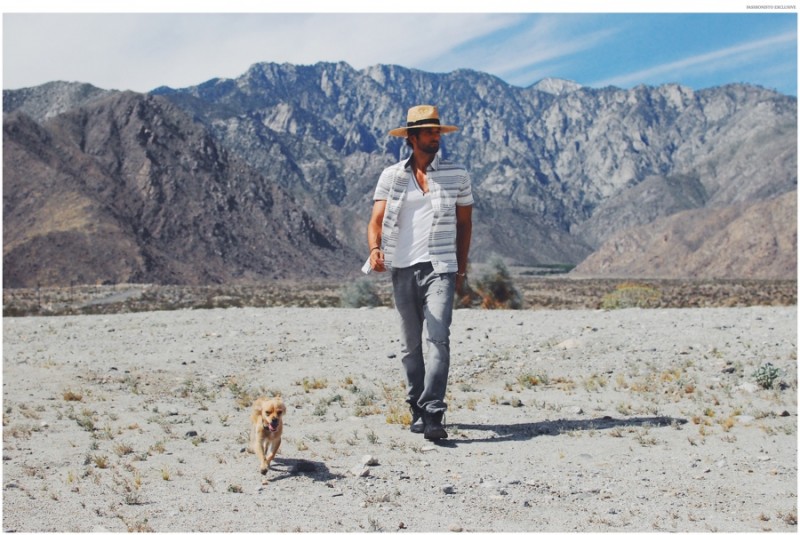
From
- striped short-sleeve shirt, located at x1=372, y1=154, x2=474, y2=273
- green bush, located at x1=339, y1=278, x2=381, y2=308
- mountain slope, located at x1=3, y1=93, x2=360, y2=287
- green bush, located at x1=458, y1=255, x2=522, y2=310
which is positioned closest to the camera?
striped short-sleeve shirt, located at x1=372, y1=154, x2=474, y2=273

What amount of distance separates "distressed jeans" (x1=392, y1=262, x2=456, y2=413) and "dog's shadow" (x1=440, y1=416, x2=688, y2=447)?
0.49 metres

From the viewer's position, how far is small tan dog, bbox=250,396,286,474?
567cm

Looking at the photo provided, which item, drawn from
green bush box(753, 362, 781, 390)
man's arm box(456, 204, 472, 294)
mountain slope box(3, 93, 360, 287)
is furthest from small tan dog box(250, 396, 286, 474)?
mountain slope box(3, 93, 360, 287)

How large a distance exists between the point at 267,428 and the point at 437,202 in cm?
223

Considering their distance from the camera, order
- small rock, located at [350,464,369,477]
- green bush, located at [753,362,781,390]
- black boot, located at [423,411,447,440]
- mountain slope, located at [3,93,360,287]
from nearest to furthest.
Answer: small rock, located at [350,464,369,477] < black boot, located at [423,411,447,440] < green bush, located at [753,362,781,390] < mountain slope, located at [3,93,360,287]

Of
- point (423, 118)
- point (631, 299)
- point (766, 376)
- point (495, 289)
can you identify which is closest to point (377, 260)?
point (423, 118)

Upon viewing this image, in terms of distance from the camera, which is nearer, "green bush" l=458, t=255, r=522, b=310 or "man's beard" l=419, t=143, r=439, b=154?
"man's beard" l=419, t=143, r=439, b=154

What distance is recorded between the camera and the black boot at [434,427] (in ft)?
21.4

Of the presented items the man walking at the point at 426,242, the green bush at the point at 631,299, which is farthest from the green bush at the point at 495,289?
the man walking at the point at 426,242

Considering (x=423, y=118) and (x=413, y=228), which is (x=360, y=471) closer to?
(x=413, y=228)

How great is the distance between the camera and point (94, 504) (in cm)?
508

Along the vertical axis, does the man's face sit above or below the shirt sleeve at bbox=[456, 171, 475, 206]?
above

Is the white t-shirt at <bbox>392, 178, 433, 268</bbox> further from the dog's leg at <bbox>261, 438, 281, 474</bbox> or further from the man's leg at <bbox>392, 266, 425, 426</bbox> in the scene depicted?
the dog's leg at <bbox>261, 438, 281, 474</bbox>

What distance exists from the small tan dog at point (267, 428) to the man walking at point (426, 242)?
1.34 metres
